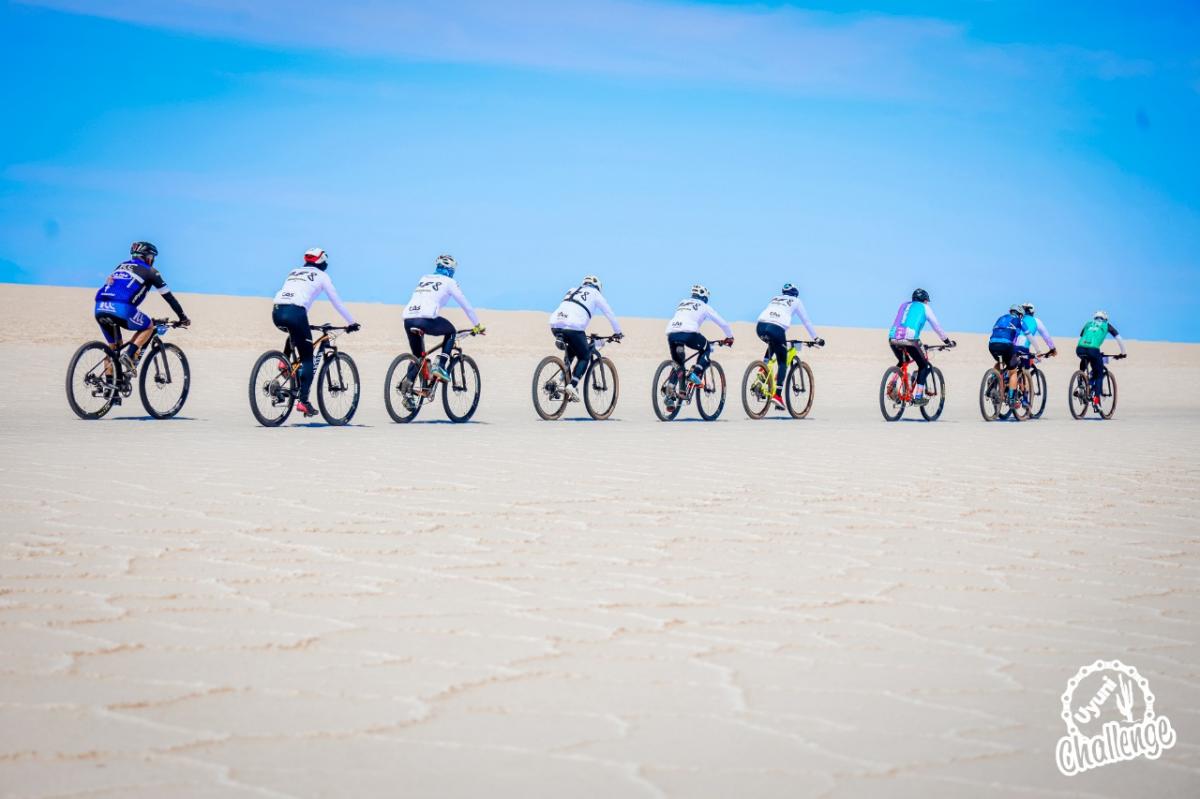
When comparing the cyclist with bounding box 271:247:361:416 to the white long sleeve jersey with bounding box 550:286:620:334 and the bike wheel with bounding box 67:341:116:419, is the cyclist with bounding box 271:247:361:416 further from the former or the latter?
the white long sleeve jersey with bounding box 550:286:620:334

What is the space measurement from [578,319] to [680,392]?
2.32m

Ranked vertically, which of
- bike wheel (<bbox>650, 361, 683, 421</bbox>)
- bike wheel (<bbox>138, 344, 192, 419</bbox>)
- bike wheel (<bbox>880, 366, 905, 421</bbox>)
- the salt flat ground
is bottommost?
the salt flat ground

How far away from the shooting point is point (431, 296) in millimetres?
17125

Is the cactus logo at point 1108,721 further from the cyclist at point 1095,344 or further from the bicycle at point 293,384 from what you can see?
the cyclist at point 1095,344

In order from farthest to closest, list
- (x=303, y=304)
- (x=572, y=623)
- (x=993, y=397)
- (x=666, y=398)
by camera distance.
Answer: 1. (x=993, y=397)
2. (x=666, y=398)
3. (x=303, y=304)
4. (x=572, y=623)

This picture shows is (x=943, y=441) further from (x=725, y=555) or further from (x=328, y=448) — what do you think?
(x=725, y=555)

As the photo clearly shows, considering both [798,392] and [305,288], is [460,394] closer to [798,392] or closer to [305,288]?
[305,288]

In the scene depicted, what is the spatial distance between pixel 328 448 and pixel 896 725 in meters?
9.97

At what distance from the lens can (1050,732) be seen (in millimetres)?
3773

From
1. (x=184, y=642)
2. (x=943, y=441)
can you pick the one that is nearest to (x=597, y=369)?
(x=943, y=441)

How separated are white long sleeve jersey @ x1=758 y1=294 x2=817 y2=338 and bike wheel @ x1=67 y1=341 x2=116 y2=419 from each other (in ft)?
32.2

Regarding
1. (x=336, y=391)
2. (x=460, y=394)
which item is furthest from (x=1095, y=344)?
(x=336, y=391)

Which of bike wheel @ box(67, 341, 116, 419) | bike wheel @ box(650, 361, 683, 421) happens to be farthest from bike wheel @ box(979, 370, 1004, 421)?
bike wheel @ box(67, 341, 116, 419)

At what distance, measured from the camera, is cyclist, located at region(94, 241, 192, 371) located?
16.3 m
